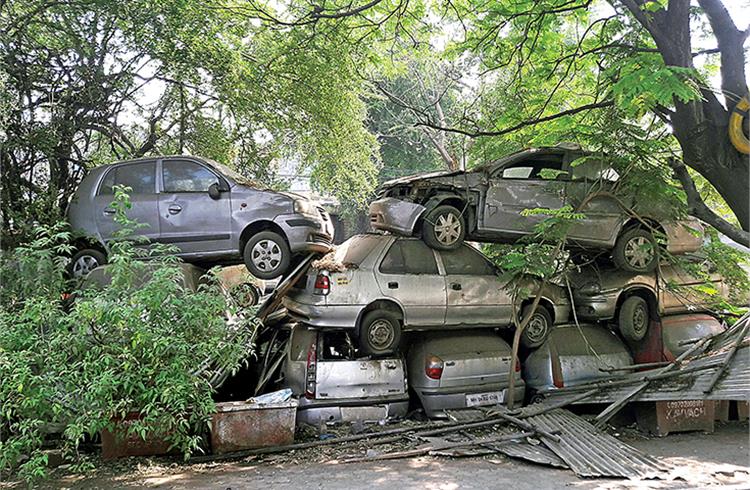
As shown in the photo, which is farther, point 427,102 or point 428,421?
point 427,102

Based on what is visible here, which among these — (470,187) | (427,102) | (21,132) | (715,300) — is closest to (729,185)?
(715,300)

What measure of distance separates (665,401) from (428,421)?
9.82ft

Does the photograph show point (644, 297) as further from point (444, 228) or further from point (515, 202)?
point (444, 228)

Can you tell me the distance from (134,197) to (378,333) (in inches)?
153

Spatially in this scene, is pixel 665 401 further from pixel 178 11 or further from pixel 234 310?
pixel 178 11

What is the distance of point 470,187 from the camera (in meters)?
7.70

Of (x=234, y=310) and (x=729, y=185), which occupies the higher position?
(x=729, y=185)

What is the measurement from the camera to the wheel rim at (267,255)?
720cm

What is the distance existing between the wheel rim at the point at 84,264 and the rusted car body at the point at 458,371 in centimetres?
452

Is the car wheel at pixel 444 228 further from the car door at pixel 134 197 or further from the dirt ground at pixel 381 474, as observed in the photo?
the car door at pixel 134 197

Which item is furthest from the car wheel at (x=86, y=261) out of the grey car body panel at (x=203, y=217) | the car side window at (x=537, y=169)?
the car side window at (x=537, y=169)

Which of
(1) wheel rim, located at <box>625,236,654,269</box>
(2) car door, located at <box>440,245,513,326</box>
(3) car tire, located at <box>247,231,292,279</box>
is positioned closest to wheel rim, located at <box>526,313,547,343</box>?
(2) car door, located at <box>440,245,513,326</box>

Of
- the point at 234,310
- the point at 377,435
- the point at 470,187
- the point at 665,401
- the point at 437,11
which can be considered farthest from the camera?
the point at 437,11

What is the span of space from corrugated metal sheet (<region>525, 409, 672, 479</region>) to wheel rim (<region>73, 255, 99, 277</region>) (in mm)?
6063
